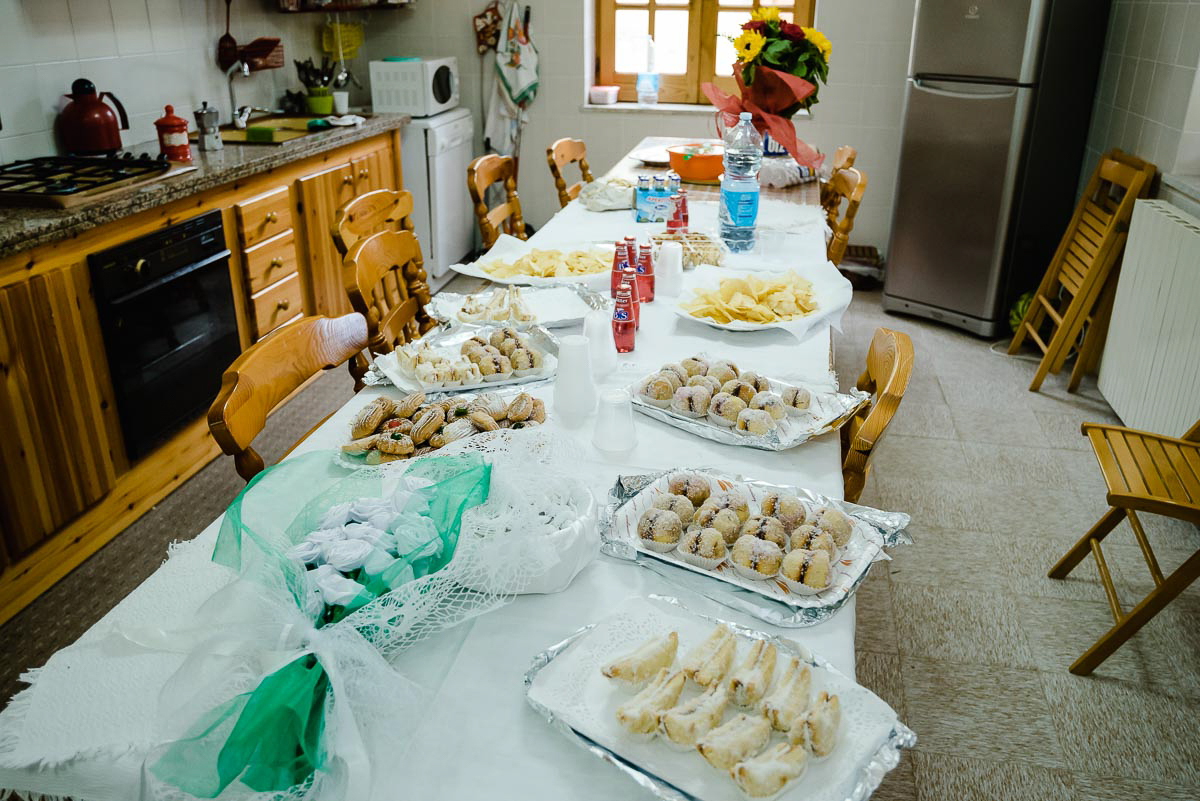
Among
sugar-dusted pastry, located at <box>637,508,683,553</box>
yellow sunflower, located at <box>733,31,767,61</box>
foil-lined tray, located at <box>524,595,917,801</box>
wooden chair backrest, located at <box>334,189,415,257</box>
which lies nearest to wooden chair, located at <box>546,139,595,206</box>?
yellow sunflower, located at <box>733,31,767,61</box>

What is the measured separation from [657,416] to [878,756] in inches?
29.4

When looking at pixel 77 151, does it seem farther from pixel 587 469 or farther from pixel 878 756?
pixel 878 756

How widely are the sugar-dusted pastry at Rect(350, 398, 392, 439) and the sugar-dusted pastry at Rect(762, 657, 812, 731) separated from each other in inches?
29.4

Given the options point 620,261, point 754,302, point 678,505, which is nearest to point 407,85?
point 620,261

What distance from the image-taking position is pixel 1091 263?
3.33 metres

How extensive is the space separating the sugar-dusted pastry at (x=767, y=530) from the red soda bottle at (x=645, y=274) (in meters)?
1.00

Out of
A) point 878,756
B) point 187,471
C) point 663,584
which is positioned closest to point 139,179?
point 187,471

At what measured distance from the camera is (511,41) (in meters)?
4.66

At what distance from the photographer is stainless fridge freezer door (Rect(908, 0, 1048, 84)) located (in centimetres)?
357

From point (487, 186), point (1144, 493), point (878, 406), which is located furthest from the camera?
point (487, 186)

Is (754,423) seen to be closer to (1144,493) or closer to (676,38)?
(1144,493)

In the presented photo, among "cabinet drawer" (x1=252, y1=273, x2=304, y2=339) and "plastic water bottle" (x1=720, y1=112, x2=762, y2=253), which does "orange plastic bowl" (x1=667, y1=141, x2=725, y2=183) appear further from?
"cabinet drawer" (x1=252, y1=273, x2=304, y2=339)

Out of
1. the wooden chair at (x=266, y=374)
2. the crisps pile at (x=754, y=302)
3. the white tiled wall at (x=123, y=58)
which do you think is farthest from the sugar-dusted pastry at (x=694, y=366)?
the white tiled wall at (x=123, y=58)

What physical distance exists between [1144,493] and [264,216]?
2.74 metres
